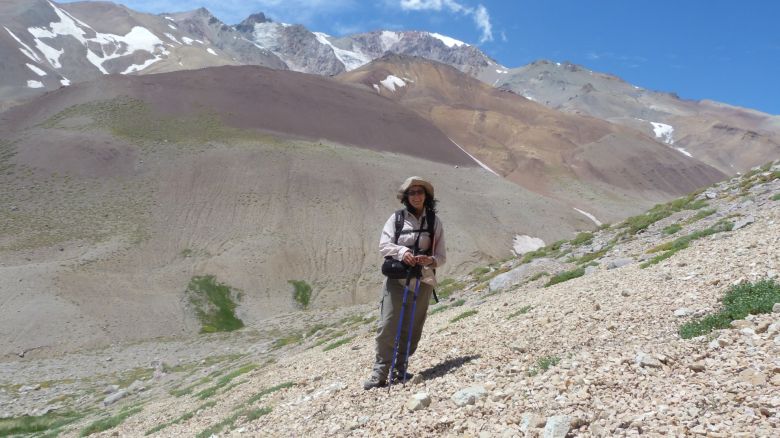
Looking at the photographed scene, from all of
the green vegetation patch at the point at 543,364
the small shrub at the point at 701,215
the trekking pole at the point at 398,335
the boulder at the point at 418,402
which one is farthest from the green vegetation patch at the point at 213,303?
the green vegetation patch at the point at 543,364

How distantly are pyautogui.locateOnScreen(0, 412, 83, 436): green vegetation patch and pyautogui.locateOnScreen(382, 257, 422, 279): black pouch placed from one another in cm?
2238

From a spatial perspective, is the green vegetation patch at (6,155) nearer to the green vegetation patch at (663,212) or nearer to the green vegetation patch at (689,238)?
the green vegetation patch at (663,212)

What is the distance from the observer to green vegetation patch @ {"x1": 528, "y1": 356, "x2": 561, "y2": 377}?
755cm

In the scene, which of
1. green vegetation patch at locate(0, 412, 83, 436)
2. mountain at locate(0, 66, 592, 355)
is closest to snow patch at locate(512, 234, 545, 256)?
mountain at locate(0, 66, 592, 355)

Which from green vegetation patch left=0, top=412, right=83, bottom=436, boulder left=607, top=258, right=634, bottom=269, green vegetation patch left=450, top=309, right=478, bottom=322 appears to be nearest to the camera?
green vegetation patch left=450, top=309, right=478, bottom=322

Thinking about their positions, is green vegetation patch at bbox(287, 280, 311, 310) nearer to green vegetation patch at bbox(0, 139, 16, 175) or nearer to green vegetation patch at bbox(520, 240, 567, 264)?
green vegetation patch at bbox(520, 240, 567, 264)

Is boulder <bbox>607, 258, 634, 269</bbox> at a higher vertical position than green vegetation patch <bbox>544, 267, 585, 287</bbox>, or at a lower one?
higher

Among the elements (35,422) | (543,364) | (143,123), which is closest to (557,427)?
(543,364)

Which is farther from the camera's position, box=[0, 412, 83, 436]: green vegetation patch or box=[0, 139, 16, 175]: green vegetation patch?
box=[0, 139, 16, 175]: green vegetation patch

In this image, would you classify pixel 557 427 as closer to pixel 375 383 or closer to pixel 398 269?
pixel 398 269

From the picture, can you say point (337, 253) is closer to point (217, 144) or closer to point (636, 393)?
point (217, 144)

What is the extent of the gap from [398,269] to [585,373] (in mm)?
3243

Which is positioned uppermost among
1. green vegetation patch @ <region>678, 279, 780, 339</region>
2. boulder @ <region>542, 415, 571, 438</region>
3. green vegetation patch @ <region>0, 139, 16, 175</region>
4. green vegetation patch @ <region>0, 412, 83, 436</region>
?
green vegetation patch @ <region>0, 139, 16, 175</region>

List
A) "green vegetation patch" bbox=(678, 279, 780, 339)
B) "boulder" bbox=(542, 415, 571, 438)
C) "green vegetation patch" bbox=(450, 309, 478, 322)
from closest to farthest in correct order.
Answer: "boulder" bbox=(542, 415, 571, 438) → "green vegetation patch" bbox=(678, 279, 780, 339) → "green vegetation patch" bbox=(450, 309, 478, 322)
